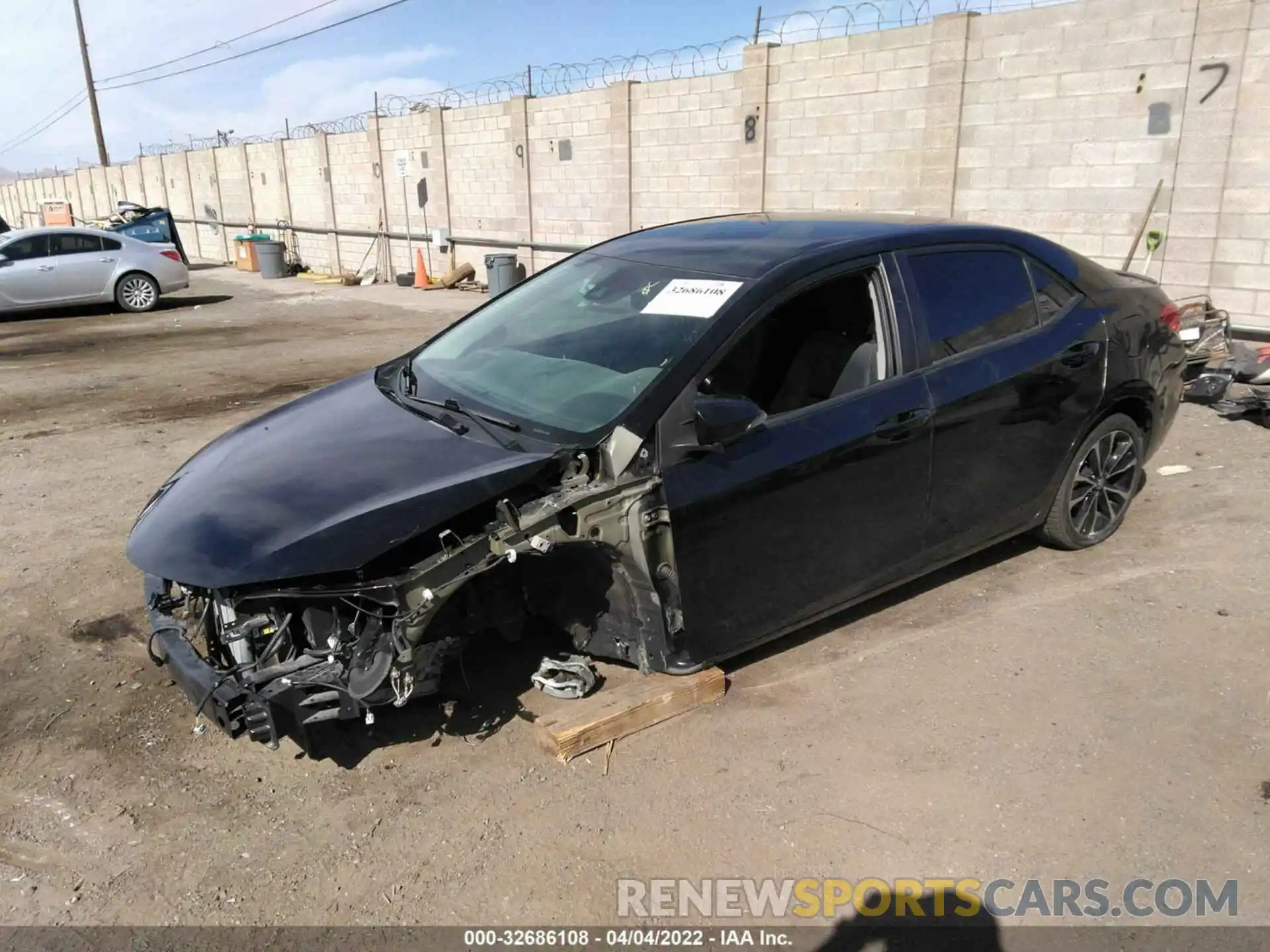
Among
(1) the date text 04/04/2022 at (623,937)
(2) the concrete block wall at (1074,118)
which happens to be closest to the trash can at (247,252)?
(2) the concrete block wall at (1074,118)

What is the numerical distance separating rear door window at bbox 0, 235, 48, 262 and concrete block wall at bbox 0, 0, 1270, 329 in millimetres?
7624

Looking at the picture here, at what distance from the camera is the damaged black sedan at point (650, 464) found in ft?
9.64

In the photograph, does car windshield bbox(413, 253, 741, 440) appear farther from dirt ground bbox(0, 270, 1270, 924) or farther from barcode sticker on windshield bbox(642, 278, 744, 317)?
dirt ground bbox(0, 270, 1270, 924)

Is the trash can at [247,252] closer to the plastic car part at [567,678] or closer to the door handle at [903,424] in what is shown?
the plastic car part at [567,678]

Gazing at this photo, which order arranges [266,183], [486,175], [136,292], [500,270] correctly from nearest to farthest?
1. [136,292]
2. [500,270]
3. [486,175]
4. [266,183]

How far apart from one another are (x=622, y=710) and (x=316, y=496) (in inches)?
50.3

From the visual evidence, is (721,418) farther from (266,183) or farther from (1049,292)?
(266,183)

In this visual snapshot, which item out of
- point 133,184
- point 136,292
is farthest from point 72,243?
point 133,184

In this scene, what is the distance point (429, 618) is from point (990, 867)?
181 cm

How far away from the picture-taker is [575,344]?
3.86 meters

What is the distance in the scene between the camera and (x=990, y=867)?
2.74 metres

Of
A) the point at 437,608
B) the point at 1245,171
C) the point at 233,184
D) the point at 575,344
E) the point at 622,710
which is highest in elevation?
the point at 1245,171

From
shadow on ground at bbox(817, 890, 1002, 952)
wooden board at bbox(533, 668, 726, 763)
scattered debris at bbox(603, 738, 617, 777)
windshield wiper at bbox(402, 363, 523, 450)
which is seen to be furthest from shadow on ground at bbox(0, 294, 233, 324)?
shadow on ground at bbox(817, 890, 1002, 952)

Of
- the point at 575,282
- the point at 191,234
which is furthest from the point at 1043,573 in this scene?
the point at 191,234
